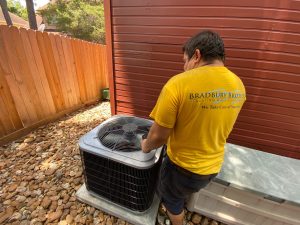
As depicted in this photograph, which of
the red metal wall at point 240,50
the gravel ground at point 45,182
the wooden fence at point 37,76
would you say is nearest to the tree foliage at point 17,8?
the wooden fence at point 37,76

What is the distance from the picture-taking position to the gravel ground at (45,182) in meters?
2.02

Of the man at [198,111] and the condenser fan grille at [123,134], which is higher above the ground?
the man at [198,111]

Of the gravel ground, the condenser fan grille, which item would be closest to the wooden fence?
the gravel ground

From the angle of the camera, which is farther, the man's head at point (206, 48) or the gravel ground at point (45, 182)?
the gravel ground at point (45, 182)

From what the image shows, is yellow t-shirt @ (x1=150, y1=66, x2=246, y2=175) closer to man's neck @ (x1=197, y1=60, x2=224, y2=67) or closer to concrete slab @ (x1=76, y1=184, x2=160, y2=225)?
man's neck @ (x1=197, y1=60, x2=224, y2=67)

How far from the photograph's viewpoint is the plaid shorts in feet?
4.69

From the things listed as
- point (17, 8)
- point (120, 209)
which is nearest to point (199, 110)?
point (120, 209)

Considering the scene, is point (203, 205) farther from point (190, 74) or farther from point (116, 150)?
point (190, 74)

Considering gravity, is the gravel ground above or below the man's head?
below

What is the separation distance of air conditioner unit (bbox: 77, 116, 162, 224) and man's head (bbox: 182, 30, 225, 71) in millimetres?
968

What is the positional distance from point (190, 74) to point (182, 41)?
5.06 feet

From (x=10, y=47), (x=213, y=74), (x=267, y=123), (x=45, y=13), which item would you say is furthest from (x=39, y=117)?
(x=45, y=13)

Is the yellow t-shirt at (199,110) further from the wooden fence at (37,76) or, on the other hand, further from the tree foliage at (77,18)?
the tree foliage at (77,18)

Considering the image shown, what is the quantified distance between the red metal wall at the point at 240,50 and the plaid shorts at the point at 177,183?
1.52m
